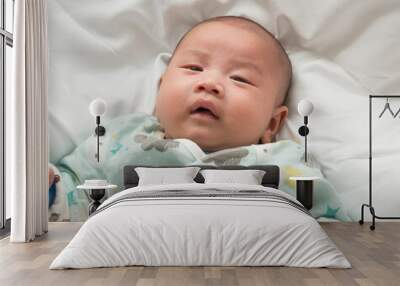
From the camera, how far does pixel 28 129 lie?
613cm

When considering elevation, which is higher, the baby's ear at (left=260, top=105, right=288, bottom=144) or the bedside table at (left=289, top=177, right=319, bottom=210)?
the baby's ear at (left=260, top=105, right=288, bottom=144)

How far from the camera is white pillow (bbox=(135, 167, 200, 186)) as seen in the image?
688 centimetres

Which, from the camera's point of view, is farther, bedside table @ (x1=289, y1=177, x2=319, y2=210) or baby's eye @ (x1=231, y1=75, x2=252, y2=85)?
baby's eye @ (x1=231, y1=75, x2=252, y2=85)

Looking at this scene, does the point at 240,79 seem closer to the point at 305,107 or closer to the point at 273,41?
the point at 273,41

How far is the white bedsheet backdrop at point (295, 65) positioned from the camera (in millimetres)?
7570

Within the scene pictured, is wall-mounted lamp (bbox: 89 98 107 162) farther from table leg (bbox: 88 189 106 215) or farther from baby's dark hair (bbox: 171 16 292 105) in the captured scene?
baby's dark hair (bbox: 171 16 292 105)

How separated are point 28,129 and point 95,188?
4.10 feet

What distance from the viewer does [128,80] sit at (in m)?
7.71

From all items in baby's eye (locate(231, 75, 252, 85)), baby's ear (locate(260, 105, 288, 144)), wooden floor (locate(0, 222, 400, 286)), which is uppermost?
baby's eye (locate(231, 75, 252, 85))

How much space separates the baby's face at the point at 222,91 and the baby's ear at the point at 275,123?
0.5 inches

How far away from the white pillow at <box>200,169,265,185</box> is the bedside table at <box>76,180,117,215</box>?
1.12 m

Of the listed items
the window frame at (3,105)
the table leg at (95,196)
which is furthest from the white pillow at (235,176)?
the window frame at (3,105)

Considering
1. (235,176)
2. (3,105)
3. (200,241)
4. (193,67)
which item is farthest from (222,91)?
(200,241)

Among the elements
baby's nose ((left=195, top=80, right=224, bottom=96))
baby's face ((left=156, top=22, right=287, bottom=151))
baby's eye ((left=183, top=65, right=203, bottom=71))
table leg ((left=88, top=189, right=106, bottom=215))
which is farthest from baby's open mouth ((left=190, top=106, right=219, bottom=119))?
table leg ((left=88, top=189, right=106, bottom=215))
